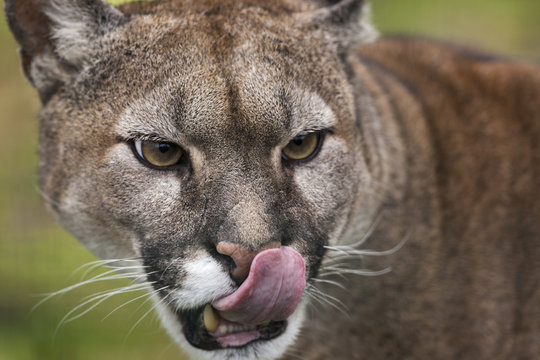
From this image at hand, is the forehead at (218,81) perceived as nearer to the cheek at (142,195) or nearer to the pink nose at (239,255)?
the cheek at (142,195)

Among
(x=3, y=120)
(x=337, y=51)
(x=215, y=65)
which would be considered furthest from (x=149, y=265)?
(x=3, y=120)

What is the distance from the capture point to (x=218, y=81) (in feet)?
12.0

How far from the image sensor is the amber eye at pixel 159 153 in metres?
3.68

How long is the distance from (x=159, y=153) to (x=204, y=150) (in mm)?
253

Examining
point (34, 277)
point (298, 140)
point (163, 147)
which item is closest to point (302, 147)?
point (298, 140)

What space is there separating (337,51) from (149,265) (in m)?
1.68

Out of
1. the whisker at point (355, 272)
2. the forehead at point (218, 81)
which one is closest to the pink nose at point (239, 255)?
the forehead at point (218, 81)

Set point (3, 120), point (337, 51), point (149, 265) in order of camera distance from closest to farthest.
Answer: point (149, 265)
point (337, 51)
point (3, 120)

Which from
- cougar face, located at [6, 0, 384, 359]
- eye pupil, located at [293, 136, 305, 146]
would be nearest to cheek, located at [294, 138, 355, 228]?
cougar face, located at [6, 0, 384, 359]

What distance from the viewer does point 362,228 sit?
4.50 m

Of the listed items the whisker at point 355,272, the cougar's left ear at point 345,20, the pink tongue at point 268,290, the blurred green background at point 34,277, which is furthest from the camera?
the blurred green background at point 34,277

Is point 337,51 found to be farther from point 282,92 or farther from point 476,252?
point 476,252

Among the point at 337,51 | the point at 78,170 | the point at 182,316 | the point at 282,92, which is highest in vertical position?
the point at 337,51

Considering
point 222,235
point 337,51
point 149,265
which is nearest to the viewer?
point 222,235
